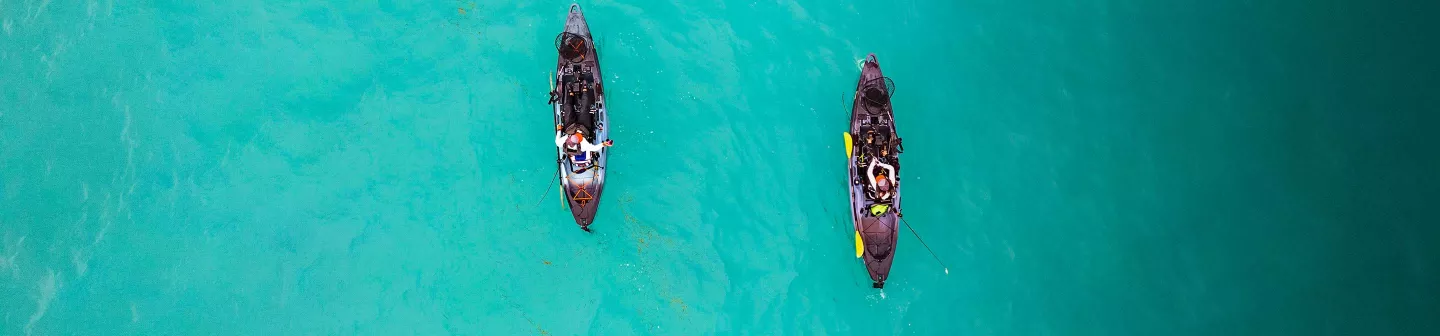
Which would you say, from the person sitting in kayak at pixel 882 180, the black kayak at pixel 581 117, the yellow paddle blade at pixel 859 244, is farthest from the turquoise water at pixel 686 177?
the person sitting in kayak at pixel 882 180

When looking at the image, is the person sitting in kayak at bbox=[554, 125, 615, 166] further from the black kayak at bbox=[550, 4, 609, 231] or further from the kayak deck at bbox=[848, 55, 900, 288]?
the kayak deck at bbox=[848, 55, 900, 288]

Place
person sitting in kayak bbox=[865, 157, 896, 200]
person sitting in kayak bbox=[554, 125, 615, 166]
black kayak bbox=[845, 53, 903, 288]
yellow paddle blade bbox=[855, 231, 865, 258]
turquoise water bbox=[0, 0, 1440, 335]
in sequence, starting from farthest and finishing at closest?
turquoise water bbox=[0, 0, 1440, 335]
yellow paddle blade bbox=[855, 231, 865, 258]
black kayak bbox=[845, 53, 903, 288]
person sitting in kayak bbox=[554, 125, 615, 166]
person sitting in kayak bbox=[865, 157, 896, 200]

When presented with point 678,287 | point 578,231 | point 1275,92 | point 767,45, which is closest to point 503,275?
point 578,231

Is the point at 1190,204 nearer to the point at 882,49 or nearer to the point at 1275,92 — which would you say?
the point at 1275,92

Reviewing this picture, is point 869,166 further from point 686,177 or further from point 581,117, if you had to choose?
point 581,117

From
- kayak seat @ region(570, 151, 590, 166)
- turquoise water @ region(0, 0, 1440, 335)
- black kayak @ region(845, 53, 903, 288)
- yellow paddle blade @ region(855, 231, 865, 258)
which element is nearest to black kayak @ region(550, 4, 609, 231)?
kayak seat @ region(570, 151, 590, 166)

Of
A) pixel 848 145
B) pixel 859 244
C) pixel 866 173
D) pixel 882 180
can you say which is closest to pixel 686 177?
pixel 848 145
